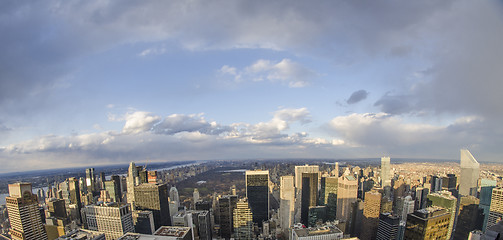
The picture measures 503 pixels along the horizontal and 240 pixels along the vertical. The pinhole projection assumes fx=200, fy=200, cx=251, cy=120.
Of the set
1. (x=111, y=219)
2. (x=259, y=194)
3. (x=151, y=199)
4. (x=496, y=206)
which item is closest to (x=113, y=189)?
(x=151, y=199)

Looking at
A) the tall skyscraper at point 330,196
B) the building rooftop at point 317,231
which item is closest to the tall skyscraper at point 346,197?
the tall skyscraper at point 330,196

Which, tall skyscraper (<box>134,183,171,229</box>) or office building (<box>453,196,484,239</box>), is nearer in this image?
office building (<box>453,196,484,239</box>)

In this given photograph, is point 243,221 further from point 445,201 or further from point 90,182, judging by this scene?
point 90,182

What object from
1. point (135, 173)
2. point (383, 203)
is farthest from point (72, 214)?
point (383, 203)

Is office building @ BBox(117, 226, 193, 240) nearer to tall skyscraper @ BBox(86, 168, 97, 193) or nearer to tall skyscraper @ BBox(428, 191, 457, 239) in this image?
tall skyscraper @ BBox(428, 191, 457, 239)

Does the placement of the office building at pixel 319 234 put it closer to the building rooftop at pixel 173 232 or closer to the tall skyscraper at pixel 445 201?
the building rooftop at pixel 173 232

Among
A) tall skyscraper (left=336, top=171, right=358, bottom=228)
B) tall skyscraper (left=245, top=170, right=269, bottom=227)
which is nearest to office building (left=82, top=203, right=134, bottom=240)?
tall skyscraper (left=245, top=170, right=269, bottom=227)

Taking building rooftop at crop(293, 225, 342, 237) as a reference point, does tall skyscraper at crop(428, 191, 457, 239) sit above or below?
below
